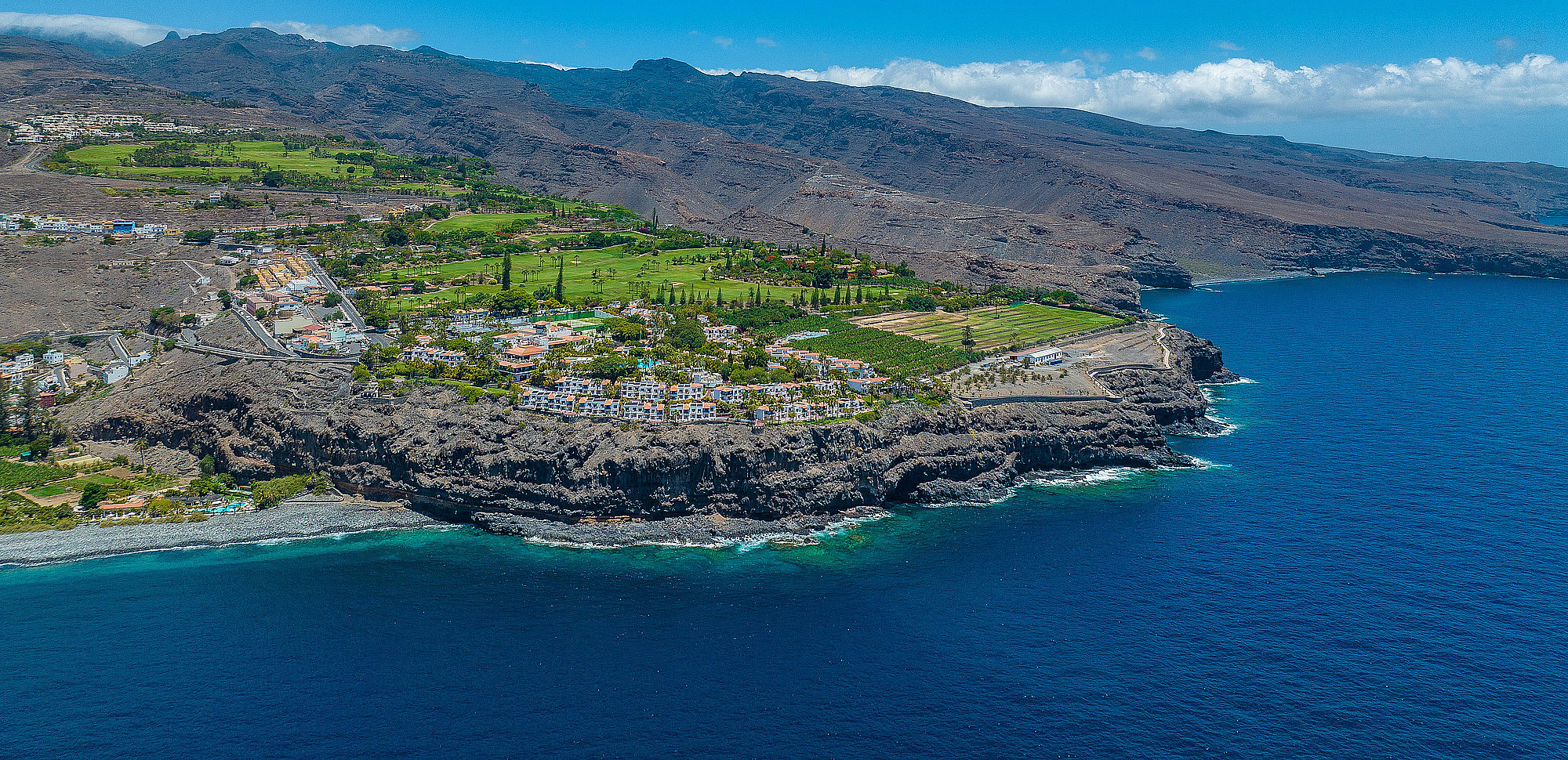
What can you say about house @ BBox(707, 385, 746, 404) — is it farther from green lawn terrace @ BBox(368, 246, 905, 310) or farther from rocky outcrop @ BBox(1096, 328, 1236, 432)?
green lawn terrace @ BBox(368, 246, 905, 310)

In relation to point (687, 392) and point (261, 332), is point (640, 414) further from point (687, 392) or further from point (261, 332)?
point (261, 332)

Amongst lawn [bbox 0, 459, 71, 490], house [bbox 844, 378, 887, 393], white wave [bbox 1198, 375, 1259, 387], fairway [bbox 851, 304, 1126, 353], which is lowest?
lawn [bbox 0, 459, 71, 490]

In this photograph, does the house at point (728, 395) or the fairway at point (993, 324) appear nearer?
the house at point (728, 395)

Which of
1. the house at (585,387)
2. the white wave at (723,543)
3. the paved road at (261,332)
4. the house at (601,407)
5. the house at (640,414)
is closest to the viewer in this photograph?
the white wave at (723,543)

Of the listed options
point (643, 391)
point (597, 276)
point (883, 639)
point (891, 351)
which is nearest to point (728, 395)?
point (643, 391)

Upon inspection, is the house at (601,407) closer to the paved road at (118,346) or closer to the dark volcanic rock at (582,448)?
the dark volcanic rock at (582,448)

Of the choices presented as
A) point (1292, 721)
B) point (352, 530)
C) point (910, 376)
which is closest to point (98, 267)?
point (352, 530)

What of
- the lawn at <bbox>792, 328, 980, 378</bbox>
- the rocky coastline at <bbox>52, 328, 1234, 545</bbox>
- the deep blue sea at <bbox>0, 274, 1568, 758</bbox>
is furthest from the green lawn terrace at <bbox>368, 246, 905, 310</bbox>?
the deep blue sea at <bbox>0, 274, 1568, 758</bbox>

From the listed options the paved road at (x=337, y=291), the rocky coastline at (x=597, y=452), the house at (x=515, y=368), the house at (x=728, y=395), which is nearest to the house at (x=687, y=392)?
the house at (x=728, y=395)
